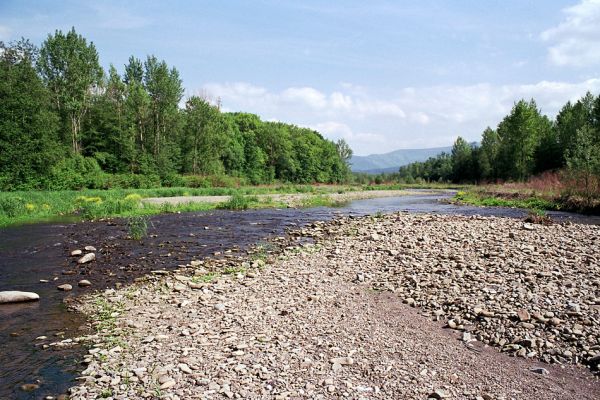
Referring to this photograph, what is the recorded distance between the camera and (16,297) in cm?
873

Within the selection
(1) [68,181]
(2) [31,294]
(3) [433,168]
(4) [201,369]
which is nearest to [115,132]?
(1) [68,181]

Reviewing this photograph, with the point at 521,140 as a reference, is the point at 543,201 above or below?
below

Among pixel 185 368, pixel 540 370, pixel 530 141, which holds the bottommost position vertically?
pixel 540 370

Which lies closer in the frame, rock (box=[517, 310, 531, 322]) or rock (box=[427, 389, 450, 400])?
rock (box=[427, 389, 450, 400])

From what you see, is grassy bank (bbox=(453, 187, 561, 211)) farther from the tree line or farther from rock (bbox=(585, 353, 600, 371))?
rock (bbox=(585, 353, 600, 371))

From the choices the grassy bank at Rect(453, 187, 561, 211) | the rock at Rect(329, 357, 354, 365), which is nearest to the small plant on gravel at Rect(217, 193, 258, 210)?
the grassy bank at Rect(453, 187, 561, 211)

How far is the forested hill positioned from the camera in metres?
35.8

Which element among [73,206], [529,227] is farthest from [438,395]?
[73,206]

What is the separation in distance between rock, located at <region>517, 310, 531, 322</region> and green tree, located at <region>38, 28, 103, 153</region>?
170ft

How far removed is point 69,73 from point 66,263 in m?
43.5

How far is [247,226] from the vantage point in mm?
20719

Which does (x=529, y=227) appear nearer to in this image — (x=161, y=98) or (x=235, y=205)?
(x=235, y=205)

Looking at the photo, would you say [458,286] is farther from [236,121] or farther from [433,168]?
[433,168]

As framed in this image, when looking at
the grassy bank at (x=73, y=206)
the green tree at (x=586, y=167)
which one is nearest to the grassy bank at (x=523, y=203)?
the green tree at (x=586, y=167)
